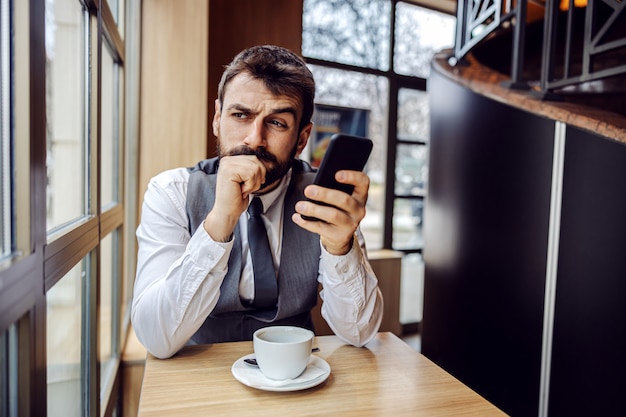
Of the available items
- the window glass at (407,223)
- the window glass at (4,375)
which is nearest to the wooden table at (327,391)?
the window glass at (4,375)

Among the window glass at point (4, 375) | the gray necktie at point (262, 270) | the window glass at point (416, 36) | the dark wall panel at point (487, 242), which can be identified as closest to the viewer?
the window glass at point (4, 375)

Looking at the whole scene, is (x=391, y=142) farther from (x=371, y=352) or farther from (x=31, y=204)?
(x=31, y=204)

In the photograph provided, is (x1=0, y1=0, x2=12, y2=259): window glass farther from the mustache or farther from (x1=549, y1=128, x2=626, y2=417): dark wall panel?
(x1=549, y1=128, x2=626, y2=417): dark wall panel

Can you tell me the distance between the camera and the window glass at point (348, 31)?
356 centimetres

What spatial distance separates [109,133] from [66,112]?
0.71 meters

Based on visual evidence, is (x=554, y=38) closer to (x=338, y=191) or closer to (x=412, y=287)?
(x=338, y=191)

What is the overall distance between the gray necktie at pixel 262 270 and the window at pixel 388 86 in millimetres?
2506

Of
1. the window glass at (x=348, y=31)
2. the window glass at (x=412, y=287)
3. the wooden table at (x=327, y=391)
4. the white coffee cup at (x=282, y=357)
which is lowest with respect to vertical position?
the window glass at (x=412, y=287)

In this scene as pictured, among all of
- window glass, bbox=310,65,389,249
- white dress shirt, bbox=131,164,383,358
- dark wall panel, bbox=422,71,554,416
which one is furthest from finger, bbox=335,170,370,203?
window glass, bbox=310,65,389,249

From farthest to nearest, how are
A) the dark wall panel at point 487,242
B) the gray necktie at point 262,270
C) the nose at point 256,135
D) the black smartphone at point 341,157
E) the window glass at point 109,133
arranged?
the dark wall panel at point 487,242 < the window glass at point 109,133 < the gray necktie at point 262,270 < the nose at point 256,135 < the black smartphone at point 341,157

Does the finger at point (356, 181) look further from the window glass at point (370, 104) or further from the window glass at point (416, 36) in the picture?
the window glass at point (416, 36)

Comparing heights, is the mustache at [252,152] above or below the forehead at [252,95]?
below

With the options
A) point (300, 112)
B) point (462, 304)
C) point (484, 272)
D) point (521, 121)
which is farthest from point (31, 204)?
point (462, 304)

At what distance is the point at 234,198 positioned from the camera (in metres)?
1.00
